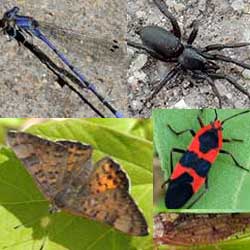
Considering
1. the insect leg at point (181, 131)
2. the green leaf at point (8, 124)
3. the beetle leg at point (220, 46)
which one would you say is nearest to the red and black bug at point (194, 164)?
the insect leg at point (181, 131)

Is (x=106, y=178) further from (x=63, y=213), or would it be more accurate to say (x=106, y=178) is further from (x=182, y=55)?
(x=182, y=55)

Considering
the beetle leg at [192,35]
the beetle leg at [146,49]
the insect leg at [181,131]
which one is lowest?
the insect leg at [181,131]

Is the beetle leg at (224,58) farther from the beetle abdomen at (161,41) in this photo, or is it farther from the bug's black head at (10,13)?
the bug's black head at (10,13)

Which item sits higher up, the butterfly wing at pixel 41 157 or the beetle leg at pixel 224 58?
the beetle leg at pixel 224 58

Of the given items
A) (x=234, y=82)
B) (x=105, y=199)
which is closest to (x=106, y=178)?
(x=105, y=199)

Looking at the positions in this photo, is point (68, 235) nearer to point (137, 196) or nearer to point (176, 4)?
point (137, 196)

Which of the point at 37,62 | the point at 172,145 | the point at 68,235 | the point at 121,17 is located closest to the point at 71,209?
the point at 68,235

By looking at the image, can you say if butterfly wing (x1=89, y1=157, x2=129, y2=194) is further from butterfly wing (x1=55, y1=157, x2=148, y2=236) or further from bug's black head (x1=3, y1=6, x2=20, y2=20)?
bug's black head (x1=3, y1=6, x2=20, y2=20)
